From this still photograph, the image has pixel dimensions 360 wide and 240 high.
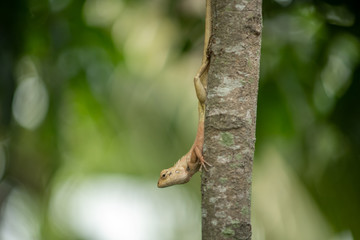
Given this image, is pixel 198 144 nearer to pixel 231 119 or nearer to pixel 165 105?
pixel 231 119

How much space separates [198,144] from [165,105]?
4.07 meters

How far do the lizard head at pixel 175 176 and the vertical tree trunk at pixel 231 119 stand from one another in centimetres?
113

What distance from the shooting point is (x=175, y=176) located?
3.30m

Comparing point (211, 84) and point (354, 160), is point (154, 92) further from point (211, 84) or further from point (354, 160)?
point (211, 84)

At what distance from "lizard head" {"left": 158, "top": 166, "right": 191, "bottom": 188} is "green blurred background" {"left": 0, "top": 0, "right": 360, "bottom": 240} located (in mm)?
3024

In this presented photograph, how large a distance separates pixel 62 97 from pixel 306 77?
349 cm

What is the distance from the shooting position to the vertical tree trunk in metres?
2.04

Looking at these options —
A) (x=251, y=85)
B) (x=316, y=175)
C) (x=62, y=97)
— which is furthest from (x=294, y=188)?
(x=251, y=85)

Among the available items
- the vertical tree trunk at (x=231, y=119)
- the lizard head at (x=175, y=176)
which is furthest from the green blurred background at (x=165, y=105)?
the vertical tree trunk at (x=231, y=119)

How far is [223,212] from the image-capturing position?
2.04m

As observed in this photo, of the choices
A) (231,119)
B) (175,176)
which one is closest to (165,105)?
(175,176)

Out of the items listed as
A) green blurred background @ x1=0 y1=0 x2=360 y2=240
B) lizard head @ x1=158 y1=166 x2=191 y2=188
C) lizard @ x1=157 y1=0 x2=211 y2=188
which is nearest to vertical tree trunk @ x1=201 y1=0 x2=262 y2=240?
lizard @ x1=157 y1=0 x2=211 y2=188

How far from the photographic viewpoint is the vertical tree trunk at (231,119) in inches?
80.5

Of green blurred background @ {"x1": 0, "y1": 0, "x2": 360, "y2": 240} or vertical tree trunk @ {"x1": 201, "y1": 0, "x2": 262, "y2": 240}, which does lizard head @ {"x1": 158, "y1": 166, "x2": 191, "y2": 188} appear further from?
green blurred background @ {"x1": 0, "y1": 0, "x2": 360, "y2": 240}
